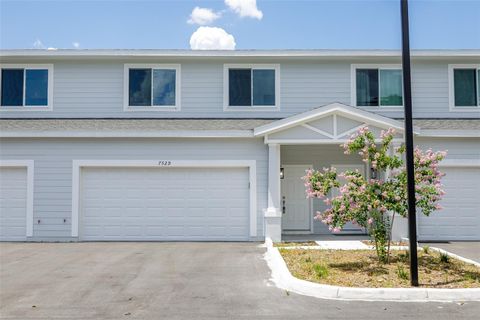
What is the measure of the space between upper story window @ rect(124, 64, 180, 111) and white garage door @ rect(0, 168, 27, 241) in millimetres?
4155

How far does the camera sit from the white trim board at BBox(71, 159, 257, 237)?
13.9m

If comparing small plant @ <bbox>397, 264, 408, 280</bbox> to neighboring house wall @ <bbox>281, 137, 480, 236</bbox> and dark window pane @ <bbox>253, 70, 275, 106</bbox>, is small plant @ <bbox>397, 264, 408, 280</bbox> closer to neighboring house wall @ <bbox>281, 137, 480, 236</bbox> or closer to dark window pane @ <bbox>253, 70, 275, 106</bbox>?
neighboring house wall @ <bbox>281, 137, 480, 236</bbox>

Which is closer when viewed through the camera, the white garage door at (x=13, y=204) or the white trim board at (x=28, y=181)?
the white trim board at (x=28, y=181)

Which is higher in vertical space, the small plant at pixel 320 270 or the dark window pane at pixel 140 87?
the dark window pane at pixel 140 87

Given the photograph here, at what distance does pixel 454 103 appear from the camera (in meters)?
16.0

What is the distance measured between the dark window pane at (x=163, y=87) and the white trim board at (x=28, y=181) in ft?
14.9

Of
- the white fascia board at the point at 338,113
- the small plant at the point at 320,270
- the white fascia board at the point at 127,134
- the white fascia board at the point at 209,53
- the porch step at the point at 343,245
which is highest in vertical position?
the white fascia board at the point at 209,53

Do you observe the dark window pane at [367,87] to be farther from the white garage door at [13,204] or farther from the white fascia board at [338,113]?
the white garage door at [13,204]

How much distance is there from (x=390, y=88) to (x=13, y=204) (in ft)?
43.2

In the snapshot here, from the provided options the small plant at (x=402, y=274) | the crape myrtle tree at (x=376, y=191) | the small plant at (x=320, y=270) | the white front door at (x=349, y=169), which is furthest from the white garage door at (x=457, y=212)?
the small plant at (x=320, y=270)

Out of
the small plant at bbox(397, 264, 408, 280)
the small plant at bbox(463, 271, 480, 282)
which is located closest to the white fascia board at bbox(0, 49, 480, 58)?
the small plant at bbox(463, 271, 480, 282)

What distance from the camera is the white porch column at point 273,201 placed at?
43.5 ft

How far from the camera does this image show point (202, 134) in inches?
548

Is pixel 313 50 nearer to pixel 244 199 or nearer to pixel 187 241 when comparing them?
pixel 244 199
